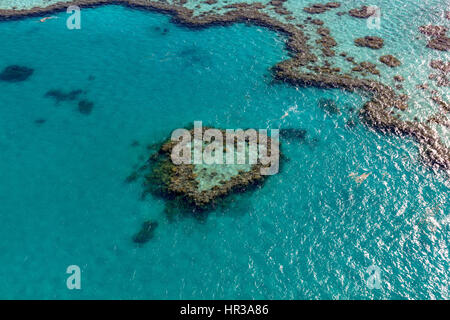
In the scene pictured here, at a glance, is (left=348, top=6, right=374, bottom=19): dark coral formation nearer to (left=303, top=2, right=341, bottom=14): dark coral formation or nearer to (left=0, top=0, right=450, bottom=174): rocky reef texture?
(left=0, top=0, right=450, bottom=174): rocky reef texture

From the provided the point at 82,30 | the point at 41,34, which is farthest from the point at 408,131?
the point at 41,34

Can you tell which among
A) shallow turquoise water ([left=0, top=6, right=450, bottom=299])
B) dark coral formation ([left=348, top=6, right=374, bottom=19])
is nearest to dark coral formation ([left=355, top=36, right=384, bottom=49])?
dark coral formation ([left=348, top=6, right=374, bottom=19])

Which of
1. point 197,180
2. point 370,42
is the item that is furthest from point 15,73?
point 370,42

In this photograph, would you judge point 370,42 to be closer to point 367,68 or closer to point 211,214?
point 367,68

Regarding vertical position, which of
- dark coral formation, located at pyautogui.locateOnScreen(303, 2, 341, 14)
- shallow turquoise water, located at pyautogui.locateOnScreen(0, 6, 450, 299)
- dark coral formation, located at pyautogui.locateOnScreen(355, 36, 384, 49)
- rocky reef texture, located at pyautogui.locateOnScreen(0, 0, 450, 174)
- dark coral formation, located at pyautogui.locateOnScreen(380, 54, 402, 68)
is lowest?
Answer: shallow turquoise water, located at pyautogui.locateOnScreen(0, 6, 450, 299)

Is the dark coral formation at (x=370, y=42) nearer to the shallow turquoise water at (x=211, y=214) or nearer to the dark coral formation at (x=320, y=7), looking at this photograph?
the dark coral formation at (x=320, y=7)

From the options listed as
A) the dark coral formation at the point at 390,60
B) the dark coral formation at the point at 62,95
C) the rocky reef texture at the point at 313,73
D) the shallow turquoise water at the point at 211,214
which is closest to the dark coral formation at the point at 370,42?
the rocky reef texture at the point at 313,73

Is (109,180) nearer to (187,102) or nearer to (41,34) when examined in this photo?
(187,102)
